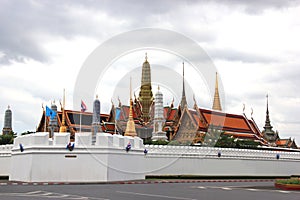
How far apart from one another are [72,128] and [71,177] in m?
35.9

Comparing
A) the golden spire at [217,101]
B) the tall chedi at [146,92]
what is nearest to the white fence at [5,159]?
the tall chedi at [146,92]

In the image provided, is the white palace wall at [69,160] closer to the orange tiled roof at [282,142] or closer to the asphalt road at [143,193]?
the asphalt road at [143,193]

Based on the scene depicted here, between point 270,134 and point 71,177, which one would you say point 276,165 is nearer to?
point 71,177

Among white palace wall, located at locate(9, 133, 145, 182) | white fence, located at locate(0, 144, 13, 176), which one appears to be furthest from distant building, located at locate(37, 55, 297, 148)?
white palace wall, located at locate(9, 133, 145, 182)

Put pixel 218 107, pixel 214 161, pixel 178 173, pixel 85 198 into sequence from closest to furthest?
pixel 85 198 < pixel 178 173 < pixel 214 161 < pixel 218 107

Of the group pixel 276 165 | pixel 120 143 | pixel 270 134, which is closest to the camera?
pixel 120 143

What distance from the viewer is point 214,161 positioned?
3788 cm

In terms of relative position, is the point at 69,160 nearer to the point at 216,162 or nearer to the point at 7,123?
the point at 216,162

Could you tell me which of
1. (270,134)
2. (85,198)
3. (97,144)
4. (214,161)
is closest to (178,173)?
(214,161)

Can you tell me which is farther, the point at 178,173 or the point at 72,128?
the point at 72,128

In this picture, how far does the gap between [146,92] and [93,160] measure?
138ft

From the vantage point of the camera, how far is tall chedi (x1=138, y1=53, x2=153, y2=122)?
2640 inches

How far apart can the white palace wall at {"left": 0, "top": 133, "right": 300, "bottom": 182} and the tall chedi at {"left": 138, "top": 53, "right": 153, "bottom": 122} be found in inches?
1185

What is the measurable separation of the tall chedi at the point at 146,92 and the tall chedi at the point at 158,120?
5.54 m
